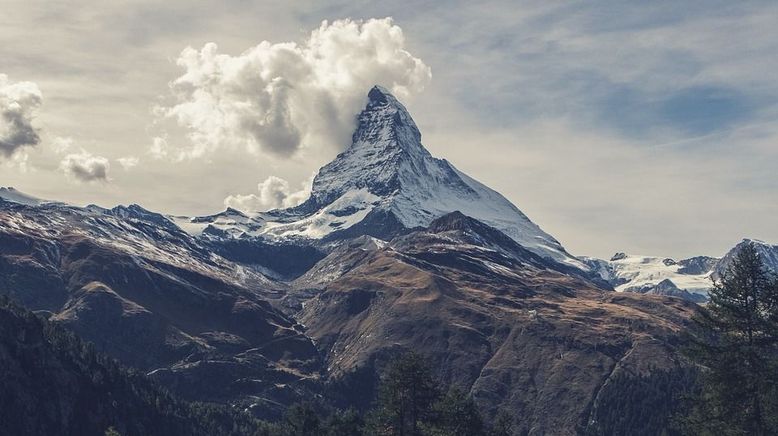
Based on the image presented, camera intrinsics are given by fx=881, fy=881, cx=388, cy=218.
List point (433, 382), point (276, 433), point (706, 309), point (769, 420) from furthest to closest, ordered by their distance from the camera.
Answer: point (276, 433)
point (433, 382)
point (706, 309)
point (769, 420)

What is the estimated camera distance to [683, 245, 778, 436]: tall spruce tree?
65.3 m

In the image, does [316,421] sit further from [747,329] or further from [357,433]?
[747,329]

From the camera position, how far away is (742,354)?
2579 inches

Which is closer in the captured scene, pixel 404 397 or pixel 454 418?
pixel 404 397

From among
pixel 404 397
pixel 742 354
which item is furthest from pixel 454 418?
pixel 742 354

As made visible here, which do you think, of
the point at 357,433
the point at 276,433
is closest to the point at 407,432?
the point at 357,433

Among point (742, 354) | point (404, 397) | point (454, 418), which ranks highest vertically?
point (742, 354)

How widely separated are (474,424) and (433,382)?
10138 mm

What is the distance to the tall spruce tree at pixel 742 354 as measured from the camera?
65.3 meters

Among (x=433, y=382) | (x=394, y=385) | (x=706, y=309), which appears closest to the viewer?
(x=706, y=309)

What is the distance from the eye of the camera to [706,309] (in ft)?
235

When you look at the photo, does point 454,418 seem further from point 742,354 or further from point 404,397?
point 742,354

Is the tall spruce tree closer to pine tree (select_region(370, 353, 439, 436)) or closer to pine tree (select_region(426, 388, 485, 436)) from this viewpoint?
pine tree (select_region(426, 388, 485, 436))

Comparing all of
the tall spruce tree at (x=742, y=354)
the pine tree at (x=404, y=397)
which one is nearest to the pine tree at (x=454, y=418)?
the pine tree at (x=404, y=397)
